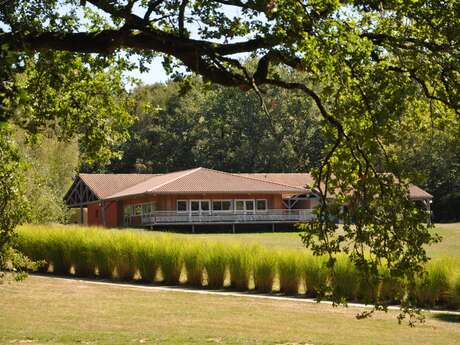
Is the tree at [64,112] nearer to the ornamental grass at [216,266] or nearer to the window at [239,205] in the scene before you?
the ornamental grass at [216,266]

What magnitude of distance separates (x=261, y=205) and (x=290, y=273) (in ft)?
97.0

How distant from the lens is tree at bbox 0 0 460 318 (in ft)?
24.3

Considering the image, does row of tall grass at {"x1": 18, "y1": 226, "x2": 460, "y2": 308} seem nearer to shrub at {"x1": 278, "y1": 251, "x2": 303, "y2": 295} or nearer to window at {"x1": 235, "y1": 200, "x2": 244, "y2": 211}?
shrub at {"x1": 278, "y1": 251, "x2": 303, "y2": 295}

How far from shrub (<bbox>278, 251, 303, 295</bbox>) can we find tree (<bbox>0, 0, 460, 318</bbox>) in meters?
12.6

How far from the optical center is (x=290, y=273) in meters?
21.6

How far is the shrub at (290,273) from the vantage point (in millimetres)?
21594

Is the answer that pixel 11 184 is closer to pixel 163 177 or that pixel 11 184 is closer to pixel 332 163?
pixel 332 163

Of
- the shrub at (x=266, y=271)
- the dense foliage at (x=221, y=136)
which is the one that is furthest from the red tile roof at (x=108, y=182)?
the shrub at (x=266, y=271)

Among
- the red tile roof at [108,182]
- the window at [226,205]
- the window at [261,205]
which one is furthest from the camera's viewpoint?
the red tile roof at [108,182]

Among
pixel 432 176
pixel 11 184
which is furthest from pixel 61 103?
pixel 432 176

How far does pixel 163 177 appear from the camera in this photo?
53375 millimetres

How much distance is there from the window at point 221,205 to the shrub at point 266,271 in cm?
2789

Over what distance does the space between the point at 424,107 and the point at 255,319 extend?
26.2 feet

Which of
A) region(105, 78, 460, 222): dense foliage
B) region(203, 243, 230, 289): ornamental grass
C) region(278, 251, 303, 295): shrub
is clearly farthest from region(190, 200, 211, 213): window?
region(278, 251, 303, 295): shrub
